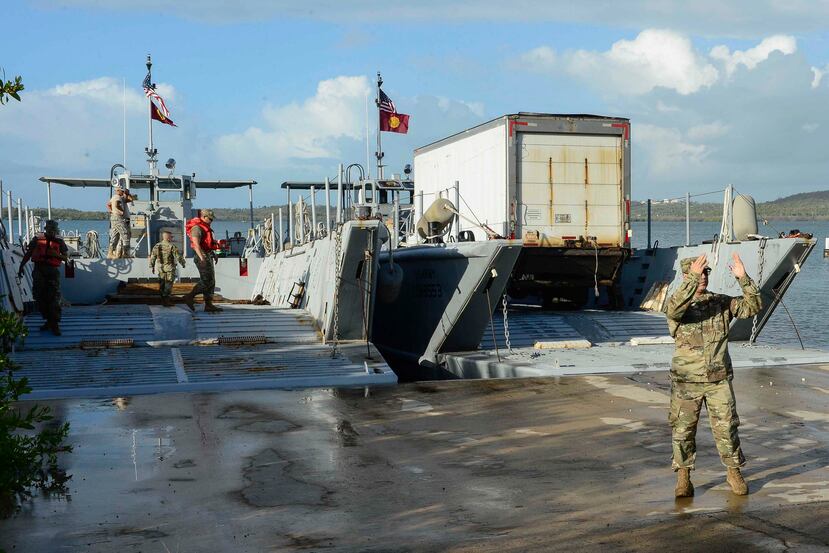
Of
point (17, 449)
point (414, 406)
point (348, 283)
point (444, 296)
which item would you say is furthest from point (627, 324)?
point (17, 449)

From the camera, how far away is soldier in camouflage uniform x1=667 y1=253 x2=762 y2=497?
6.72 meters

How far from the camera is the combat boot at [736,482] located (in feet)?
22.2

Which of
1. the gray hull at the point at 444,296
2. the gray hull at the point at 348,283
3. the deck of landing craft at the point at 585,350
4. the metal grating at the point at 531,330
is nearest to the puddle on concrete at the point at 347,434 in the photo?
the deck of landing craft at the point at 585,350

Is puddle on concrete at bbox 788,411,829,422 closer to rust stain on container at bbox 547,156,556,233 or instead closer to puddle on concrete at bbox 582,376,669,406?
puddle on concrete at bbox 582,376,669,406

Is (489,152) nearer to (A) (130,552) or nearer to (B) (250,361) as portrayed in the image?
(B) (250,361)

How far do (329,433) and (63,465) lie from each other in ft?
7.70

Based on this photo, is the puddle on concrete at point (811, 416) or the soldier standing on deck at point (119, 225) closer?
the puddle on concrete at point (811, 416)

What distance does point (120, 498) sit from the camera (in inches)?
273

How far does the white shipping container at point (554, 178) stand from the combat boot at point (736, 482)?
30.6 feet

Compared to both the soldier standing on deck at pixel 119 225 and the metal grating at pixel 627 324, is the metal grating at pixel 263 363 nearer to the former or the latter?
the metal grating at pixel 627 324

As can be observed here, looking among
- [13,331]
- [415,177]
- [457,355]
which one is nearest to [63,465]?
[13,331]

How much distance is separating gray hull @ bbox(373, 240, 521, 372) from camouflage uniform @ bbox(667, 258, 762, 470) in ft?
22.5

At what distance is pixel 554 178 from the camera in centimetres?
1650

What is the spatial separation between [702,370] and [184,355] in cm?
807
